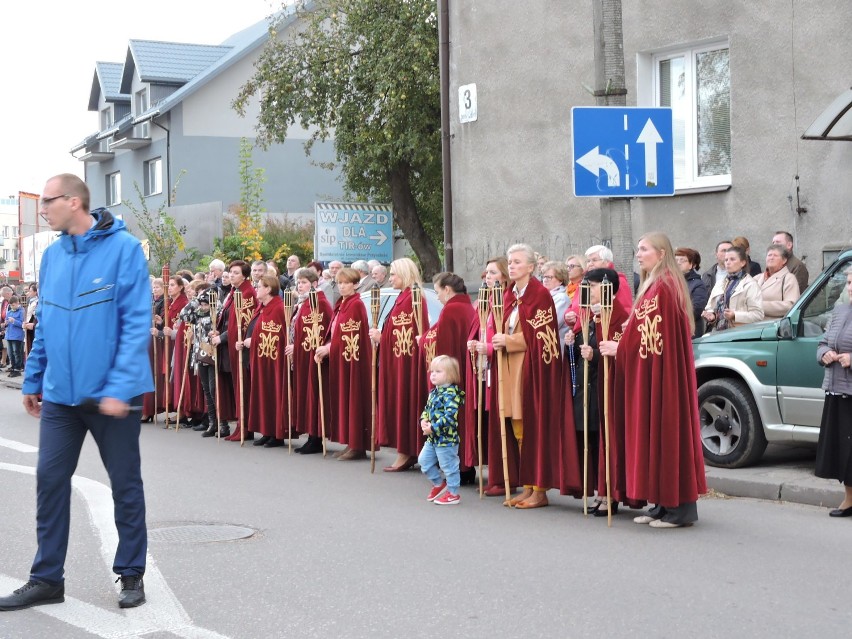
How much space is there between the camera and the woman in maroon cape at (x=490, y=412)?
9.31 meters

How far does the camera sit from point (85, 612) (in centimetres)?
586

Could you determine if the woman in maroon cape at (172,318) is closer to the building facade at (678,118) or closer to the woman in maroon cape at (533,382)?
the building facade at (678,118)

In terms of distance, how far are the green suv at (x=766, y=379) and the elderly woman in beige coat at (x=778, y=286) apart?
47cm

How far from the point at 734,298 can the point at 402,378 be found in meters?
3.14

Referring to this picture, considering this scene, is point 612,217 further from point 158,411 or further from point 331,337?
point 158,411

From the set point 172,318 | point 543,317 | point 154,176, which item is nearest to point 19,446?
point 172,318

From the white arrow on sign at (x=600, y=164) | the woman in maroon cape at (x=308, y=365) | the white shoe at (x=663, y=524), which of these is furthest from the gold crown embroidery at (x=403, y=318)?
the white shoe at (x=663, y=524)

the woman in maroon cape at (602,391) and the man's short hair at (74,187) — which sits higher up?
the man's short hair at (74,187)

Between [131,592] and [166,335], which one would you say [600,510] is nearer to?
[131,592]

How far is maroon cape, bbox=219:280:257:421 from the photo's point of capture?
13.8m

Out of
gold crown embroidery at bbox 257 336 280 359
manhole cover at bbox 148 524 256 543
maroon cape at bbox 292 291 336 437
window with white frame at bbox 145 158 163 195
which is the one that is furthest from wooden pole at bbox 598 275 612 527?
window with white frame at bbox 145 158 163 195

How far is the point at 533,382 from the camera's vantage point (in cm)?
910

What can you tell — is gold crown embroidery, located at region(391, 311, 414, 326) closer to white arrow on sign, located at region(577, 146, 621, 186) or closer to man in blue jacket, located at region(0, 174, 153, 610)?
white arrow on sign, located at region(577, 146, 621, 186)

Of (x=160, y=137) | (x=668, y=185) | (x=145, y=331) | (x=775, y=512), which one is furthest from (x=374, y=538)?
(x=160, y=137)
